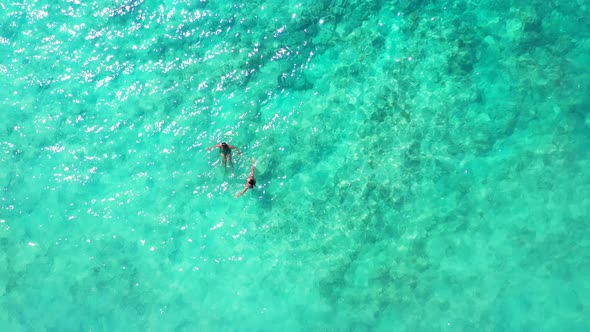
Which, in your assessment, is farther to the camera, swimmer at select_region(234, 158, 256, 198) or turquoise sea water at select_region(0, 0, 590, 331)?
swimmer at select_region(234, 158, 256, 198)

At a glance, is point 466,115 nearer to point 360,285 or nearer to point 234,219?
point 360,285

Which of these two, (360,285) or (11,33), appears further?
(11,33)

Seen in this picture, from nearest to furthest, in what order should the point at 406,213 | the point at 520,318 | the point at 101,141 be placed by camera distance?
the point at 520,318
the point at 406,213
the point at 101,141

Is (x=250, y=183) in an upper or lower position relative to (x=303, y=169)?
upper

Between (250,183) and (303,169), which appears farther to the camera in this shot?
(303,169)

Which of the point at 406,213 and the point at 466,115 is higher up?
the point at 466,115

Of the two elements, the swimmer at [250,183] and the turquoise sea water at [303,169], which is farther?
the swimmer at [250,183]

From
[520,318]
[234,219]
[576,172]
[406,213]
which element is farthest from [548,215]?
[234,219]

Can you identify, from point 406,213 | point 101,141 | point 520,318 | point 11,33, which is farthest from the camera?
point 11,33
